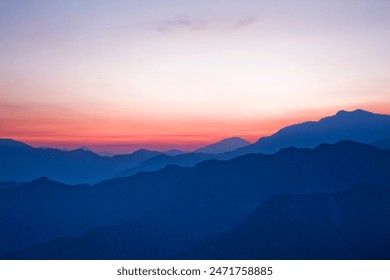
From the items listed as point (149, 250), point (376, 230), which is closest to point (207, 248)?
point (149, 250)

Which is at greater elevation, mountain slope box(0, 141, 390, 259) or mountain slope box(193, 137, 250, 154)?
mountain slope box(193, 137, 250, 154)

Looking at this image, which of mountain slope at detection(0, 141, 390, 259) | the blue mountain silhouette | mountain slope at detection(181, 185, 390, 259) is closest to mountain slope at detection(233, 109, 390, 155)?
the blue mountain silhouette

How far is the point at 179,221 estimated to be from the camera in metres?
41.9

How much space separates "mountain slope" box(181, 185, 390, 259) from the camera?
2548 cm

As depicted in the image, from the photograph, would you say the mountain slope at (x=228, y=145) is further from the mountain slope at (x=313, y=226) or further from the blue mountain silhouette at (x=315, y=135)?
the mountain slope at (x=313, y=226)

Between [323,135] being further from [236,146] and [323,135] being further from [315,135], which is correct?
[236,146]

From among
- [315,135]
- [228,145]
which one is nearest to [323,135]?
[315,135]

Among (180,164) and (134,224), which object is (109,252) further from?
(180,164)

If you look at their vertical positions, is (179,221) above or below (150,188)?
below

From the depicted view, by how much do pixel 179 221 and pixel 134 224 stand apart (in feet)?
19.4

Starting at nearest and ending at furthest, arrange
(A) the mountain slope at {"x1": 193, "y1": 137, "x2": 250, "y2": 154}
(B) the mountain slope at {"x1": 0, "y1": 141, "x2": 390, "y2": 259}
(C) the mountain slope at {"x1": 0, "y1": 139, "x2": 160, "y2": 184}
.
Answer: (A) the mountain slope at {"x1": 193, "y1": 137, "x2": 250, "y2": 154} < (B) the mountain slope at {"x1": 0, "y1": 141, "x2": 390, "y2": 259} < (C) the mountain slope at {"x1": 0, "y1": 139, "x2": 160, "y2": 184}

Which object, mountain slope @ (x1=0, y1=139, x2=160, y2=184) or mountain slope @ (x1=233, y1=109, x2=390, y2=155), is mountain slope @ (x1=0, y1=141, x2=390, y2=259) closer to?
mountain slope @ (x1=233, y1=109, x2=390, y2=155)

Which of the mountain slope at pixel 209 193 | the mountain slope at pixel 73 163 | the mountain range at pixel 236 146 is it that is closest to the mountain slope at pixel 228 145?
the mountain range at pixel 236 146

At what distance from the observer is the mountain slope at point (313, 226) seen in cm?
2548
